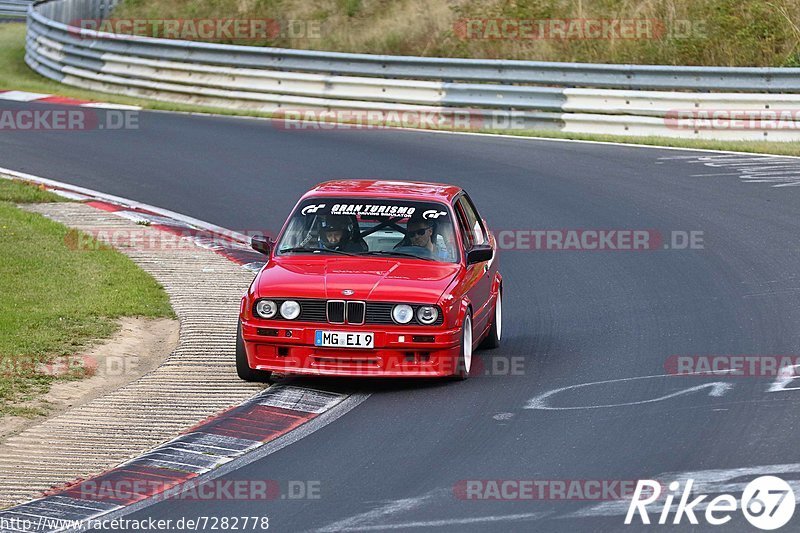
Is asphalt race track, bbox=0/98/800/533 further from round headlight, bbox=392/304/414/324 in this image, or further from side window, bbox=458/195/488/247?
side window, bbox=458/195/488/247

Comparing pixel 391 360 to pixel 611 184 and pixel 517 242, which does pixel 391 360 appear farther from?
pixel 611 184

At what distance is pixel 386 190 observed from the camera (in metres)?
11.5

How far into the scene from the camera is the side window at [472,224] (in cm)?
1170

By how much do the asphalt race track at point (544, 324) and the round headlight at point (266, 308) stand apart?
84cm

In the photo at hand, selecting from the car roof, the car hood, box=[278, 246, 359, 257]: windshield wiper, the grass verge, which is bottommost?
the grass verge

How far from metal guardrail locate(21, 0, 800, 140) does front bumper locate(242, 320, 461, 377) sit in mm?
12647

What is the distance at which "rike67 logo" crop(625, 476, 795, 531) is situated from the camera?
7156 millimetres

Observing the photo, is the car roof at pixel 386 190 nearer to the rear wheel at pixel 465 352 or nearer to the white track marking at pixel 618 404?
the rear wheel at pixel 465 352

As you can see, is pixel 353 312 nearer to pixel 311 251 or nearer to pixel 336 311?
pixel 336 311

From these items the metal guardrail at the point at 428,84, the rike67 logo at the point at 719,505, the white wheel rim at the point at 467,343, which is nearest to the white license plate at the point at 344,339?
the white wheel rim at the point at 467,343

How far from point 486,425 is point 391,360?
3.75 feet

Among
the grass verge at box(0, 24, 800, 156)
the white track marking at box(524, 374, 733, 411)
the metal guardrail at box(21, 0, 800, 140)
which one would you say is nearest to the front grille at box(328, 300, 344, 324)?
the white track marking at box(524, 374, 733, 411)

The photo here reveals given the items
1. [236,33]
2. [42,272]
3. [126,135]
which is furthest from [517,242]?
[236,33]

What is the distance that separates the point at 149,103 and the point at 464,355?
17.7 metres
